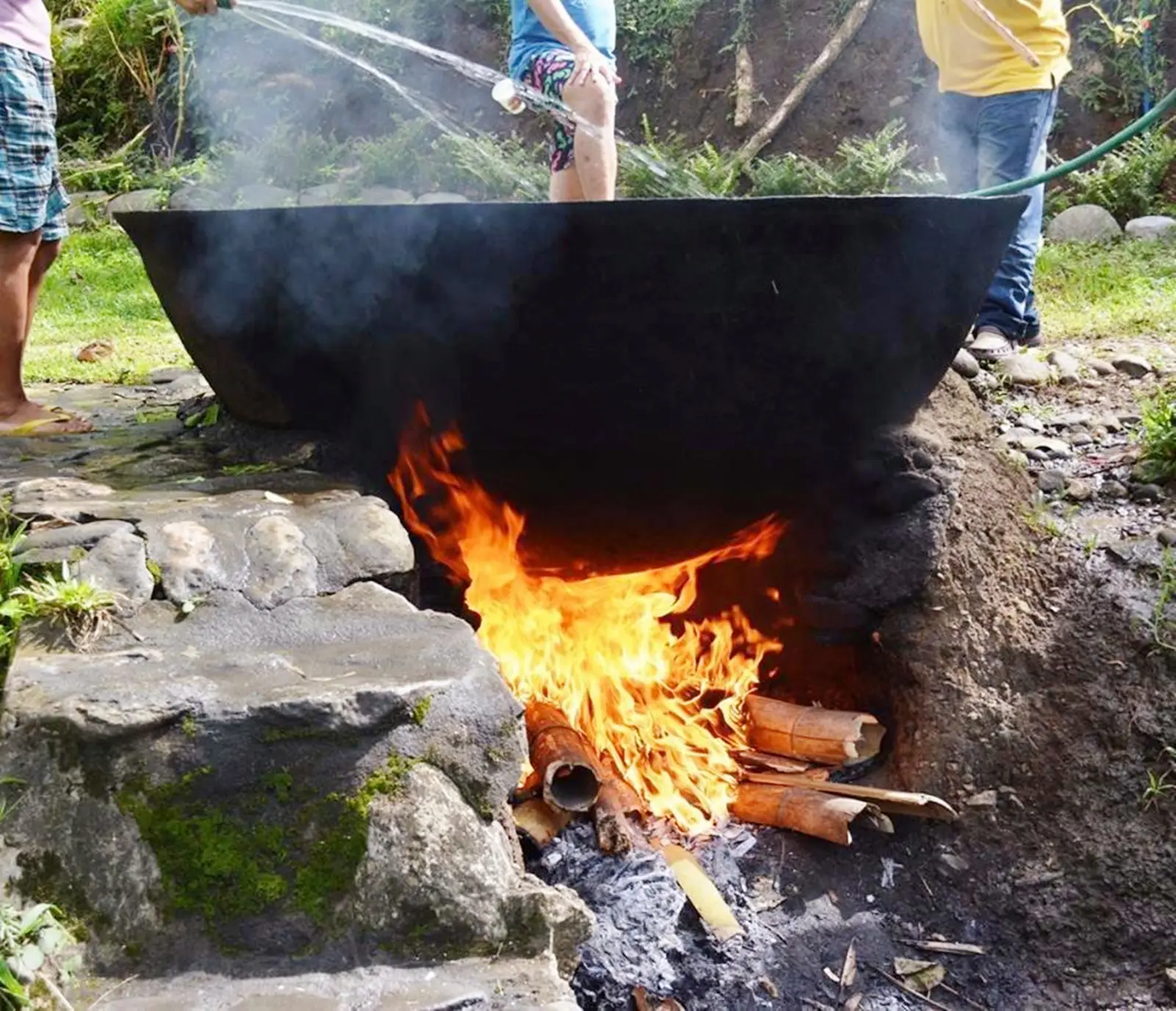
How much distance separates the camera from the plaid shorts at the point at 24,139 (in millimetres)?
3287

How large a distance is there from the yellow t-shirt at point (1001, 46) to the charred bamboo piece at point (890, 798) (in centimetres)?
308

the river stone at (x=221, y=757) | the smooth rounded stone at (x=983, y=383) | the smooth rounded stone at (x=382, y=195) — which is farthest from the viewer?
the smooth rounded stone at (x=382, y=195)

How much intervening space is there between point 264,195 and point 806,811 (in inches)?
305

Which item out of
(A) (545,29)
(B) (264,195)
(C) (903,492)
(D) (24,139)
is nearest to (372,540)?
(C) (903,492)

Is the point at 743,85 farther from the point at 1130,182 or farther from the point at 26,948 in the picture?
the point at 26,948

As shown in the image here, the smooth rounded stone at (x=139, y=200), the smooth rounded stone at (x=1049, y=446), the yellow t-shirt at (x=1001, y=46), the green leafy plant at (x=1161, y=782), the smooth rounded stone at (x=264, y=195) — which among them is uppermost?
the yellow t-shirt at (x=1001, y=46)

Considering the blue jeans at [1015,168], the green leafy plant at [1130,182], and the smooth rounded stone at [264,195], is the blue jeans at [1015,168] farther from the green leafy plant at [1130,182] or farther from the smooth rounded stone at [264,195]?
the smooth rounded stone at [264,195]

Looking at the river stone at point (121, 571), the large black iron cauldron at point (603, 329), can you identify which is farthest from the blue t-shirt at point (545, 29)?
the river stone at point (121, 571)

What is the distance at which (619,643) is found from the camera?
3285 millimetres

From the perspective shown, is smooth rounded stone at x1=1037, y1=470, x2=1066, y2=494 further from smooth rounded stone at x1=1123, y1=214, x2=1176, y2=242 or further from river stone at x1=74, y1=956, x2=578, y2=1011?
smooth rounded stone at x1=1123, y1=214, x2=1176, y2=242

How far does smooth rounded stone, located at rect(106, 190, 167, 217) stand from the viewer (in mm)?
8781

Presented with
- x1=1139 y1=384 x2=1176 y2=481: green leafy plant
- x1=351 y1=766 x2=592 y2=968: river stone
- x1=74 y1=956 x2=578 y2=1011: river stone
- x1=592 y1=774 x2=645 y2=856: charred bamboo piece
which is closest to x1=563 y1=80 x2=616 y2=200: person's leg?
x1=1139 y1=384 x2=1176 y2=481: green leafy plant

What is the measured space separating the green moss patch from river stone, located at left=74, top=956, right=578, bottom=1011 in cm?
9

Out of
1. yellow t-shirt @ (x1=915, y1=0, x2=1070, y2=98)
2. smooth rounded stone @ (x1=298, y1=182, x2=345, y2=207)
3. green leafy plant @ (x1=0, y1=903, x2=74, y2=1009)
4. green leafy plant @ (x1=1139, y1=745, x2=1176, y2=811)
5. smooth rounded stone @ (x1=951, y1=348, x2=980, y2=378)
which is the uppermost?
yellow t-shirt @ (x1=915, y1=0, x2=1070, y2=98)
